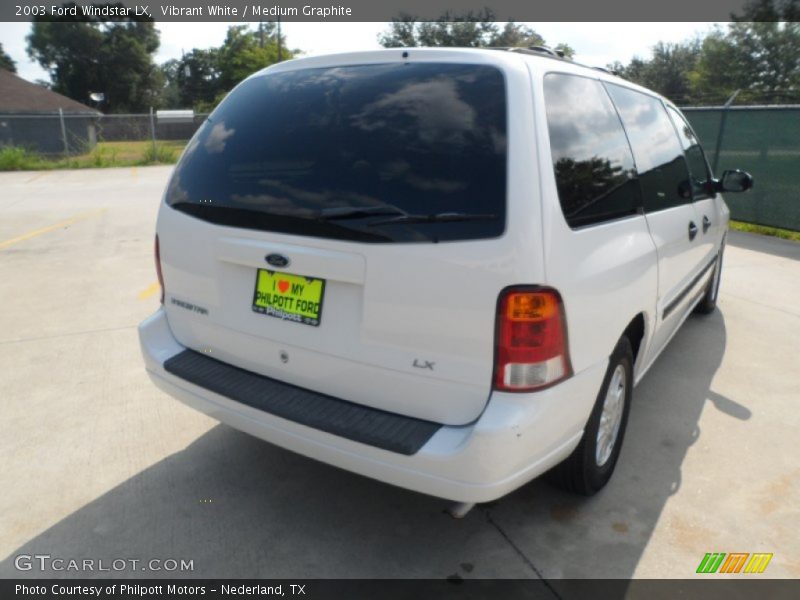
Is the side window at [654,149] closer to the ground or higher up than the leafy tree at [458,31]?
closer to the ground

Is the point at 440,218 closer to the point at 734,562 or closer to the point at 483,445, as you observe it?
the point at 483,445

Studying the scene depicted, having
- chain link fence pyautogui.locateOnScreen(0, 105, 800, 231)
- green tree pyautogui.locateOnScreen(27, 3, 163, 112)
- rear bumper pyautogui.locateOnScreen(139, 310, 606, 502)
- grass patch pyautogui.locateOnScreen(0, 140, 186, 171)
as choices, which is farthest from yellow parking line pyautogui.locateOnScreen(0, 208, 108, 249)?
green tree pyautogui.locateOnScreen(27, 3, 163, 112)

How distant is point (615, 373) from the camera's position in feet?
8.97

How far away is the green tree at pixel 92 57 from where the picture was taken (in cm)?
5650

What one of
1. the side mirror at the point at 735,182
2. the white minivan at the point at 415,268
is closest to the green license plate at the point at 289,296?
the white minivan at the point at 415,268

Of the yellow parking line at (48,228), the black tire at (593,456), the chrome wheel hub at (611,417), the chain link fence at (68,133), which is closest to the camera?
the black tire at (593,456)

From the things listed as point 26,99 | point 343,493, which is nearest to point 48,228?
point 343,493

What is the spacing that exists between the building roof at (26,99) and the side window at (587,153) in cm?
3622

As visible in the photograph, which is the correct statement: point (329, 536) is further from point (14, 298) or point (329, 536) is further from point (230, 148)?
point (14, 298)

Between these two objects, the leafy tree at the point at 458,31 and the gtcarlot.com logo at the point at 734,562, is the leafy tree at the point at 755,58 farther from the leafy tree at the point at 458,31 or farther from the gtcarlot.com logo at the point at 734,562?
the gtcarlot.com logo at the point at 734,562

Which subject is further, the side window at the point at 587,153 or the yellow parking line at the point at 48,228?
the yellow parking line at the point at 48,228

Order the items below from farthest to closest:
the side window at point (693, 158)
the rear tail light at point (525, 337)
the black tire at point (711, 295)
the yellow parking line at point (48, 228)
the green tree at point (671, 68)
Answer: the green tree at point (671, 68), the yellow parking line at point (48, 228), the black tire at point (711, 295), the side window at point (693, 158), the rear tail light at point (525, 337)

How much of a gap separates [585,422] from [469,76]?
4.57 ft

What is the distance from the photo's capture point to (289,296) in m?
2.37
